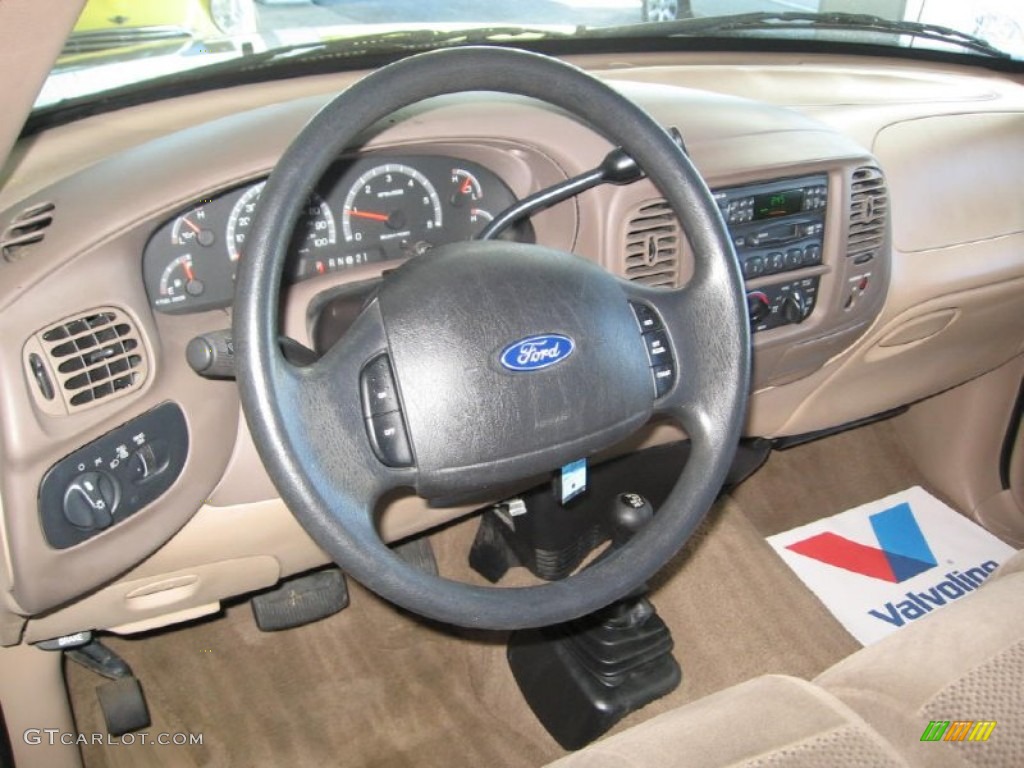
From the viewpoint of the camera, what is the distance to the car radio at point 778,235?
4.83 ft

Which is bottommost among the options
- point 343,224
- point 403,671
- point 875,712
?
point 403,671

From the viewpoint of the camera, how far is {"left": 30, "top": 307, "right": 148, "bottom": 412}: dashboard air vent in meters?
1.03

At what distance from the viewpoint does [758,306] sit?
1.54m

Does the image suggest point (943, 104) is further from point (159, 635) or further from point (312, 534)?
point (159, 635)

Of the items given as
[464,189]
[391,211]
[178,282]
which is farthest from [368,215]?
Answer: [178,282]

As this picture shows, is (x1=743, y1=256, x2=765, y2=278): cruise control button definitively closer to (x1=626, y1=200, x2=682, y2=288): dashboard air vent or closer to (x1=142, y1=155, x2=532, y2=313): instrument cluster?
(x1=626, y1=200, x2=682, y2=288): dashboard air vent

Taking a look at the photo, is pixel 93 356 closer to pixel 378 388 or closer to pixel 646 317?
pixel 378 388

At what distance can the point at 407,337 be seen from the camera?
0.93 m

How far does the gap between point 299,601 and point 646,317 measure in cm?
96

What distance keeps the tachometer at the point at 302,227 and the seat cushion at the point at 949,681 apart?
2.64 feet

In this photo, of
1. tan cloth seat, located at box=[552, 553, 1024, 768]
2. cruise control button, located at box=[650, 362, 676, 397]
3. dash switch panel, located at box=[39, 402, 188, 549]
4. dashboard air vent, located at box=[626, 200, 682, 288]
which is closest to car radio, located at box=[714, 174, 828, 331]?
dashboard air vent, located at box=[626, 200, 682, 288]

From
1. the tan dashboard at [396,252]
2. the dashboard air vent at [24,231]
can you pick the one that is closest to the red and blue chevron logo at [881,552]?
the tan dashboard at [396,252]

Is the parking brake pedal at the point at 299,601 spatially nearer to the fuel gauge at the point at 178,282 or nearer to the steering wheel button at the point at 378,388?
the fuel gauge at the point at 178,282

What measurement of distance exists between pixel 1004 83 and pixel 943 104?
1.46ft
